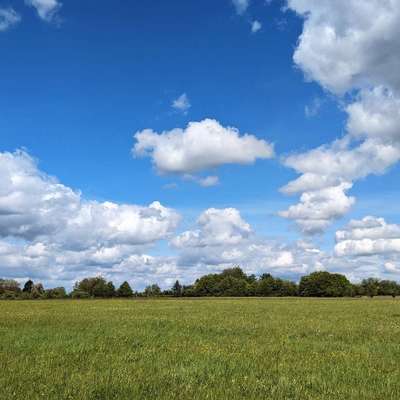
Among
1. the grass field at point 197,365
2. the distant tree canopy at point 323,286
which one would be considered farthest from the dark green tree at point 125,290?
the grass field at point 197,365

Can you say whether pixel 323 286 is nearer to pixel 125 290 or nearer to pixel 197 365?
pixel 125 290

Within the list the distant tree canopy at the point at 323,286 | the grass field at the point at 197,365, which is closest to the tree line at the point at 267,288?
the distant tree canopy at the point at 323,286

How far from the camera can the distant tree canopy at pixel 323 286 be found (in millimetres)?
184125

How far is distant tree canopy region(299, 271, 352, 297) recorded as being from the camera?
7249 inches

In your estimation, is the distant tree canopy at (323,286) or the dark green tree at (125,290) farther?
the distant tree canopy at (323,286)

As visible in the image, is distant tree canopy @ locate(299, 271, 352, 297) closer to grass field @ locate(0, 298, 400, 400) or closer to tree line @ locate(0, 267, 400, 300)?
tree line @ locate(0, 267, 400, 300)

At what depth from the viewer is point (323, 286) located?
18475cm

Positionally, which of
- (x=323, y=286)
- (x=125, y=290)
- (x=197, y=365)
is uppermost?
(x=323, y=286)

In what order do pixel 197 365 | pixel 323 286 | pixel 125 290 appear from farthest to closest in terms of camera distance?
pixel 323 286 → pixel 125 290 → pixel 197 365

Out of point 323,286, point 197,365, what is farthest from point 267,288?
point 197,365

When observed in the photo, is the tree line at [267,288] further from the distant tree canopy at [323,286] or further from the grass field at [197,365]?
the grass field at [197,365]

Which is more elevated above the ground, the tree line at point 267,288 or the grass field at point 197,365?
the tree line at point 267,288

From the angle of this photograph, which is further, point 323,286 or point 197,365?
point 323,286

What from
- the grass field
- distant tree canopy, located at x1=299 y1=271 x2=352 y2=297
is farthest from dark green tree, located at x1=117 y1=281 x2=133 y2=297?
the grass field
